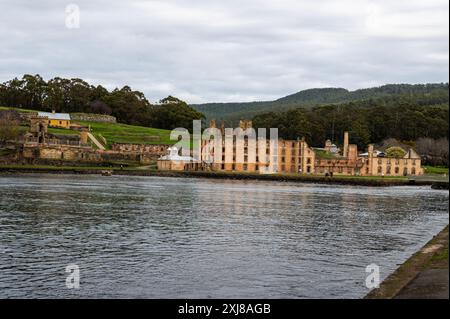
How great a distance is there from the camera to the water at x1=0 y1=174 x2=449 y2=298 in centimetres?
1922

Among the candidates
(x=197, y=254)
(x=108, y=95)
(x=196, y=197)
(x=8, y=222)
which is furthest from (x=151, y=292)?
(x=108, y=95)

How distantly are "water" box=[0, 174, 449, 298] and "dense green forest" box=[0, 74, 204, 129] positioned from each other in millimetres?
128085

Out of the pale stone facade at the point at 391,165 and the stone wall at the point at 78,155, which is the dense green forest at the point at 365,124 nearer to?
the pale stone facade at the point at 391,165

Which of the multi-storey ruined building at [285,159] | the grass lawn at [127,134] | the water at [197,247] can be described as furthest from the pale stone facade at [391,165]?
the water at [197,247]

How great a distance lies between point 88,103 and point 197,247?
157 m

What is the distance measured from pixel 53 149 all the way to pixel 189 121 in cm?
5951

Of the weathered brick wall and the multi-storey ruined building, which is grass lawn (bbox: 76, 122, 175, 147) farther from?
the multi-storey ruined building

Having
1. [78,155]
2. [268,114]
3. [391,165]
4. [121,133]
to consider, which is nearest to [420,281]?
[78,155]

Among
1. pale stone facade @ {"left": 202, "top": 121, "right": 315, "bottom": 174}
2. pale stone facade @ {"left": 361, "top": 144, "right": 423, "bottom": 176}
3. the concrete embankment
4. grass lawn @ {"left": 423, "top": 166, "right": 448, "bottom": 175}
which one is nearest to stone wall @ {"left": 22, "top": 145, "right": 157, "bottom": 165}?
pale stone facade @ {"left": 202, "top": 121, "right": 315, "bottom": 174}

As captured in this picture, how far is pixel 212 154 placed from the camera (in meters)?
120

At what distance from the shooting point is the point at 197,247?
87.9ft

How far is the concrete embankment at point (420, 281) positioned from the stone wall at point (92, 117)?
142 m

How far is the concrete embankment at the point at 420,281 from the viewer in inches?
573

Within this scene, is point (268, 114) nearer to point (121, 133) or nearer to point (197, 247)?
point (121, 133)
